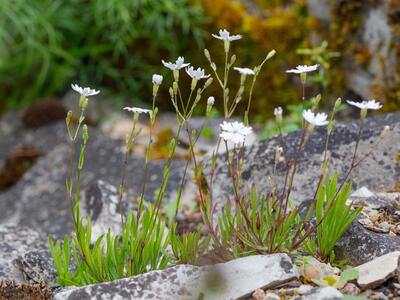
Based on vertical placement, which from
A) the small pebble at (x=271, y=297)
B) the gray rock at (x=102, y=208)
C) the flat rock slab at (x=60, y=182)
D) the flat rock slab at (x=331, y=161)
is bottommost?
the flat rock slab at (x=60, y=182)

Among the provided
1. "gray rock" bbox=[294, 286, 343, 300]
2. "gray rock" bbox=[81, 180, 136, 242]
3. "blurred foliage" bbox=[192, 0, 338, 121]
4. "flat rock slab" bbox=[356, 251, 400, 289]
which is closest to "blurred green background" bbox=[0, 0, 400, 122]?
"blurred foliage" bbox=[192, 0, 338, 121]

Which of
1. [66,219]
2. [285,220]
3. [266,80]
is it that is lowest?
[66,219]

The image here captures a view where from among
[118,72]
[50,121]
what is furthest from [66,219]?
[118,72]

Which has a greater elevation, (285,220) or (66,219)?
(285,220)

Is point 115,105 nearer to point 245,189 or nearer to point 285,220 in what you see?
point 245,189

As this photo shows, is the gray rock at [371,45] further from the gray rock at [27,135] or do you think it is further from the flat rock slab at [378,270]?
the flat rock slab at [378,270]

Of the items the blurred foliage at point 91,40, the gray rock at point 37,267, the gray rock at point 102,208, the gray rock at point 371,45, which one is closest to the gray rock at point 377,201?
the gray rock at point 37,267
